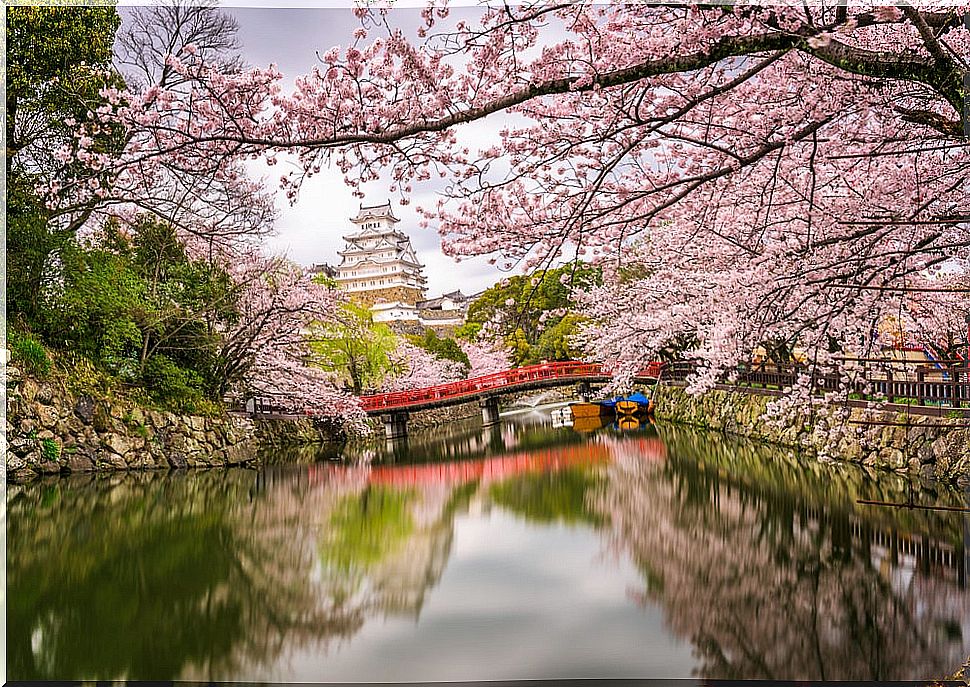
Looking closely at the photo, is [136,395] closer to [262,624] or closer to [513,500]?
[513,500]

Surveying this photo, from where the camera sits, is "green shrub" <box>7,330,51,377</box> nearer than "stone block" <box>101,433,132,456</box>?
Yes

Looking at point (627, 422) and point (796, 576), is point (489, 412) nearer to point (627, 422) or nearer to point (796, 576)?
point (627, 422)

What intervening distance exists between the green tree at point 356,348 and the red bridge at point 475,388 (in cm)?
26

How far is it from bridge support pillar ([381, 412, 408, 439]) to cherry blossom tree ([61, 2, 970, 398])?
505cm

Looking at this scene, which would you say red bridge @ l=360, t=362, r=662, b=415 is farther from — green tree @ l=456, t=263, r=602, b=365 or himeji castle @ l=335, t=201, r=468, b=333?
himeji castle @ l=335, t=201, r=468, b=333

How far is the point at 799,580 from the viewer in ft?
10.5

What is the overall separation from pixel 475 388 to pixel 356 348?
1.29 metres

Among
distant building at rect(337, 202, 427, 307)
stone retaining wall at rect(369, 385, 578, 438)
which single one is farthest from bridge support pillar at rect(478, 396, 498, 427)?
distant building at rect(337, 202, 427, 307)

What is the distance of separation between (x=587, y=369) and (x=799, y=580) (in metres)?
5.06

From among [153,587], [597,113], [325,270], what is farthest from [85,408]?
[597,113]

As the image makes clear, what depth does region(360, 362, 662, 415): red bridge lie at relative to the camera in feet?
24.7

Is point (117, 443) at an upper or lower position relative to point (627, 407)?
upper

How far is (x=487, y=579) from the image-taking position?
3451 millimetres

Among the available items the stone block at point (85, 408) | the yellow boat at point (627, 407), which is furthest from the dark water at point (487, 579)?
the yellow boat at point (627, 407)
